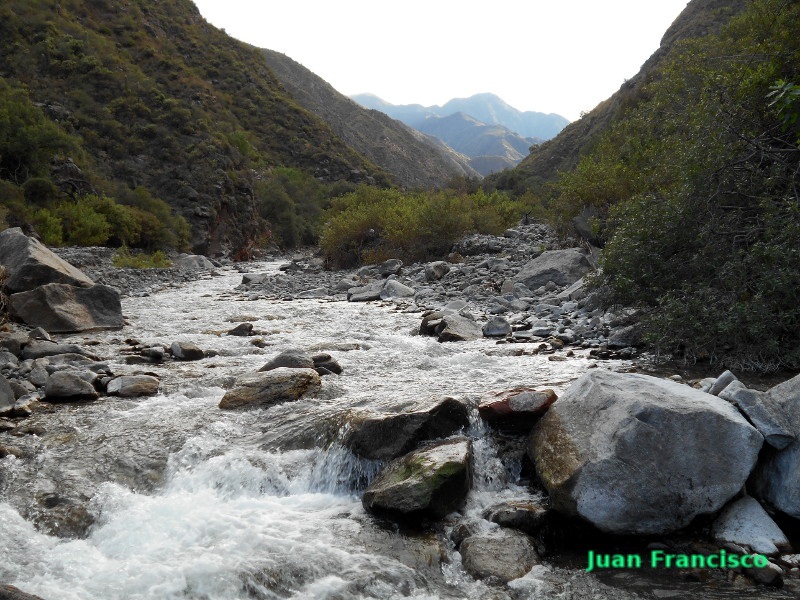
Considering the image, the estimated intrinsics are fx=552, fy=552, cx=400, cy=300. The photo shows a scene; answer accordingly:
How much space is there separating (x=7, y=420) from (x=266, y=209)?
34.2 metres

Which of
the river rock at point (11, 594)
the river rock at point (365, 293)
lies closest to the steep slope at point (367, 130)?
the river rock at point (365, 293)

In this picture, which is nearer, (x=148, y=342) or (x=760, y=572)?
(x=760, y=572)

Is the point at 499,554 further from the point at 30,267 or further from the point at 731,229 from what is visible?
the point at 30,267

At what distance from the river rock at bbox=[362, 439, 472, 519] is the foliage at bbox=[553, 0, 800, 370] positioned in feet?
12.6

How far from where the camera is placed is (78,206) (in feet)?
69.1

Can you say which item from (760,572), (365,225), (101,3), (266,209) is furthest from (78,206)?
(101,3)

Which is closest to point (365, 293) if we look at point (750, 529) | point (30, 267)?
point (30, 267)

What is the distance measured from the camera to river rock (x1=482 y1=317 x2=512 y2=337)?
9.24 meters

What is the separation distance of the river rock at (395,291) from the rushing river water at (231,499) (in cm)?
661

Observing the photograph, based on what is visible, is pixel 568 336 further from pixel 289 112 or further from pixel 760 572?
pixel 289 112

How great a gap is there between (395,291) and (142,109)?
28341mm

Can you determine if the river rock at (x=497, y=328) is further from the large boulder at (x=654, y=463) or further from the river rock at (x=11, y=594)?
the river rock at (x=11, y=594)

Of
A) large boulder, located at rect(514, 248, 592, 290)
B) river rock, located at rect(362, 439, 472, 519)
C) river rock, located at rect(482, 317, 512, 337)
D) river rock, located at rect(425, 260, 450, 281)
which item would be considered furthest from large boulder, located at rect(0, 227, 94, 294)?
large boulder, located at rect(514, 248, 592, 290)

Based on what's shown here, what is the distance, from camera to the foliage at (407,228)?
19828mm
